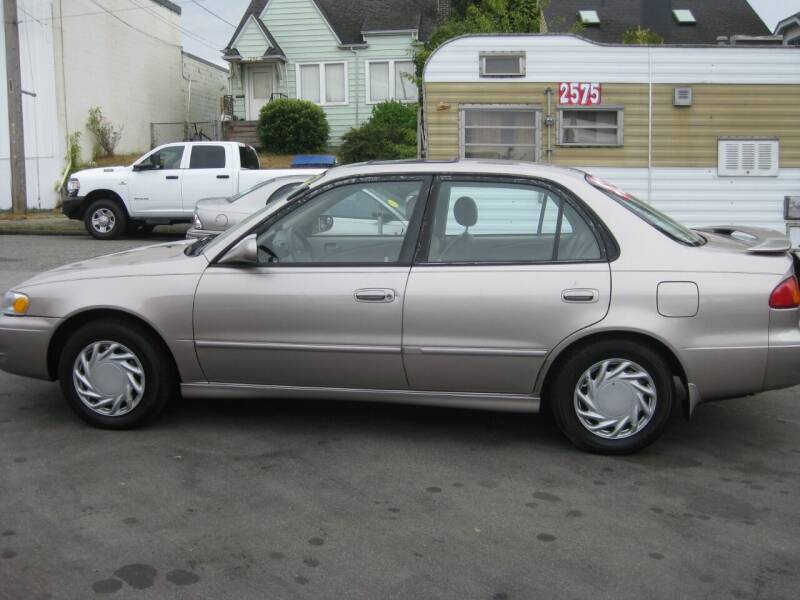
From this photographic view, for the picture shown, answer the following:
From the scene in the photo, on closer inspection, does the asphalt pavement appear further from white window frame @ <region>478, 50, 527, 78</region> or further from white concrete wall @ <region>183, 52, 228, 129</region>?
white concrete wall @ <region>183, 52, 228, 129</region>

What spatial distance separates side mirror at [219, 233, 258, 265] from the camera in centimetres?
503

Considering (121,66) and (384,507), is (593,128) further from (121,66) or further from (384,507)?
(121,66)

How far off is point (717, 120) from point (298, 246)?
25.9ft

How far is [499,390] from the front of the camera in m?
4.98

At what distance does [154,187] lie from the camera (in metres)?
16.8

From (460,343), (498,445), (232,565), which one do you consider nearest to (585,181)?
(460,343)

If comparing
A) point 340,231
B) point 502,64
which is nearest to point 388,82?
point 502,64

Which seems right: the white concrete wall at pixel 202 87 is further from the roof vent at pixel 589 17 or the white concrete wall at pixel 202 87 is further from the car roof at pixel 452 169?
the car roof at pixel 452 169

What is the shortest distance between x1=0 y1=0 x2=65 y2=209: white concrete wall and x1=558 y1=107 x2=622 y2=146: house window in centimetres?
1645

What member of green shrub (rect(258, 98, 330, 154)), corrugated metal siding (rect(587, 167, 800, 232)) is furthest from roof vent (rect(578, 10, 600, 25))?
corrugated metal siding (rect(587, 167, 800, 232))

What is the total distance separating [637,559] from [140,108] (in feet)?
94.5

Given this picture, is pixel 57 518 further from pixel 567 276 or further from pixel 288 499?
pixel 567 276

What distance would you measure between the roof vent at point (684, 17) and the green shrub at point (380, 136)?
8445 millimetres

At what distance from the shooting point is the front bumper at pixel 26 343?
17.3ft
